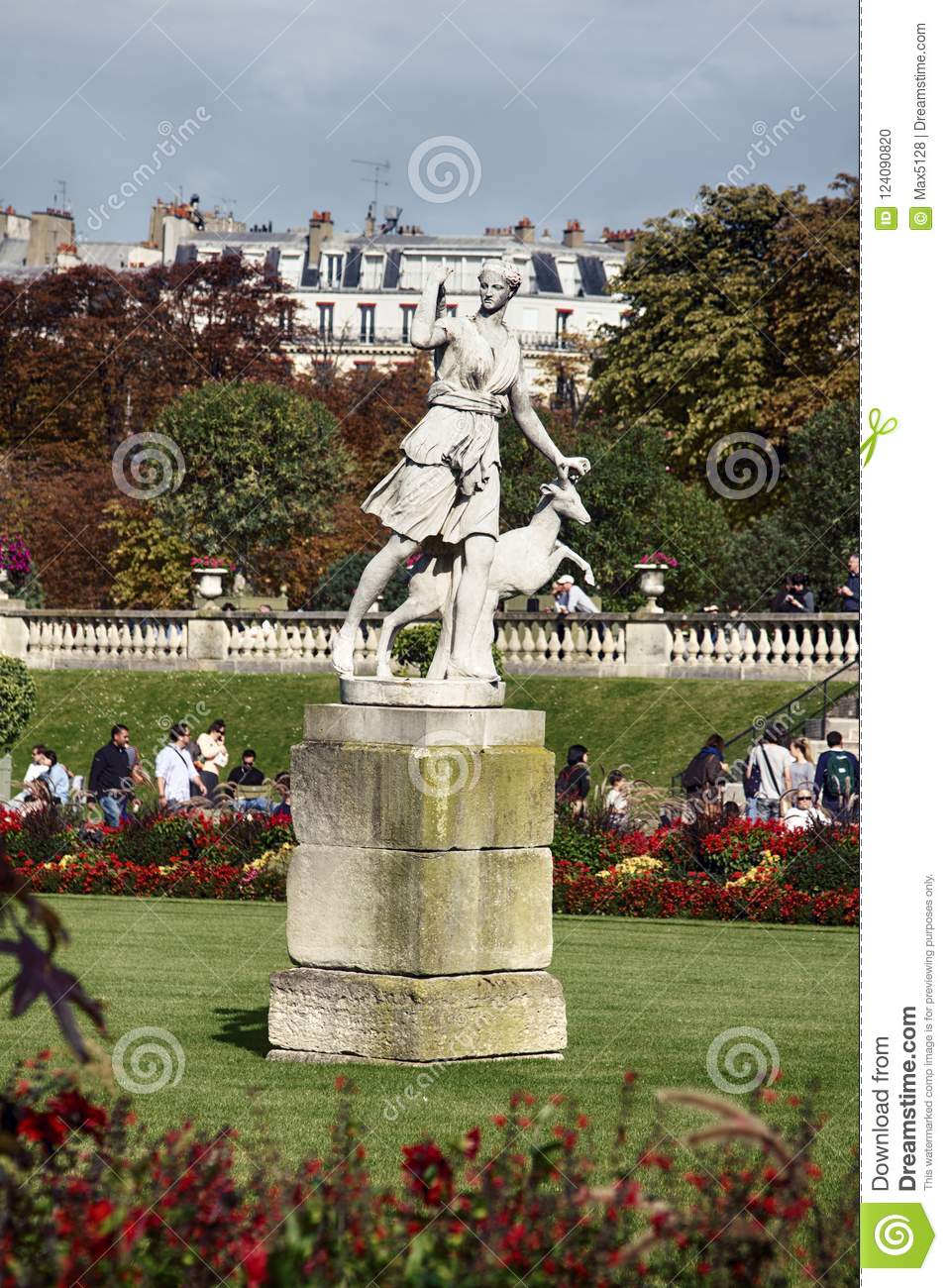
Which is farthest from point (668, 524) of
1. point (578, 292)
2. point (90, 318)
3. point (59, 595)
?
point (578, 292)

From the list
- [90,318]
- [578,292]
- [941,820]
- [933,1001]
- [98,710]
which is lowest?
[933,1001]

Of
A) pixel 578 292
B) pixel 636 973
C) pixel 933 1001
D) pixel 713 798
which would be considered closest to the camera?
pixel 933 1001

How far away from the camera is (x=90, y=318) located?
198 ft

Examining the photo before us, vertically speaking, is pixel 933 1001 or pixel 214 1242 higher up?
pixel 933 1001

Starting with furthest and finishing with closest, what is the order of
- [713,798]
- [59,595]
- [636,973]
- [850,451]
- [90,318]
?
1. [90,318]
2. [59,595]
3. [850,451]
4. [713,798]
5. [636,973]

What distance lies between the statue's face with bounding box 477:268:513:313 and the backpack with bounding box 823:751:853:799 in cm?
1024

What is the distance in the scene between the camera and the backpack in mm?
19734

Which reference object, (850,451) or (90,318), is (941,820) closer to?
(850,451)

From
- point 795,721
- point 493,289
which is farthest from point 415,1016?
point 795,721

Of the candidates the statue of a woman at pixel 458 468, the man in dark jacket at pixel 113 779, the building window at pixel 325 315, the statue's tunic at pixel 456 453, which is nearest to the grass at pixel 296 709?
the man in dark jacket at pixel 113 779

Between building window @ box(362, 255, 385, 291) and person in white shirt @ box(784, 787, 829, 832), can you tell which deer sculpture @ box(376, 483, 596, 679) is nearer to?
person in white shirt @ box(784, 787, 829, 832)

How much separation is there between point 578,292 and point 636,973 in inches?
3210

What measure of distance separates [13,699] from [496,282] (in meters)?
17.5

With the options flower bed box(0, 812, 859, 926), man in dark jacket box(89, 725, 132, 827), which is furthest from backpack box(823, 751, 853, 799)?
man in dark jacket box(89, 725, 132, 827)
